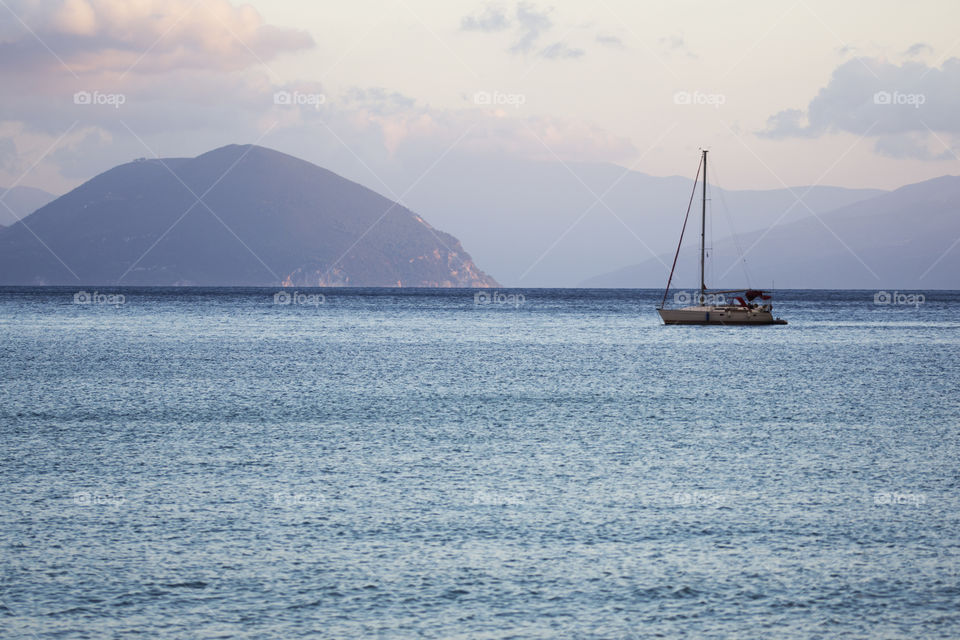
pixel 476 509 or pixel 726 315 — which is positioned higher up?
pixel 726 315

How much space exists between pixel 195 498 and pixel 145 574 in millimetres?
5134

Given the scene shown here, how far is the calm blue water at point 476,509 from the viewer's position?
14.3m

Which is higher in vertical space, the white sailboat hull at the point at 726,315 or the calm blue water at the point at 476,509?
the white sailboat hull at the point at 726,315

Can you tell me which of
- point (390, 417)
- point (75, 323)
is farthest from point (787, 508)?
point (75, 323)

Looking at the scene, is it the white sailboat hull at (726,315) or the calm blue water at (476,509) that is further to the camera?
the white sailboat hull at (726,315)

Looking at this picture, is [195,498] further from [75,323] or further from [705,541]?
[75,323]

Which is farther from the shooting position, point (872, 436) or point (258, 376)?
point (258, 376)

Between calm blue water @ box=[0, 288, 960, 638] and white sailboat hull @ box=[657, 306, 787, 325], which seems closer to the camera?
calm blue water @ box=[0, 288, 960, 638]

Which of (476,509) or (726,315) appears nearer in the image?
(476,509)

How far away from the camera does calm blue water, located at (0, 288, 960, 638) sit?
47.0 ft

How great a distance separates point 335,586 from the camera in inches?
605

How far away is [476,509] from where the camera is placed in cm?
2000

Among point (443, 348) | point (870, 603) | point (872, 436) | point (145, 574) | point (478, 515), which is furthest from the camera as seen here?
point (443, 348)

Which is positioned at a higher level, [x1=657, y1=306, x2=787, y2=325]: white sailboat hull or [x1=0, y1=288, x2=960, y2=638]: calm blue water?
[x1=657, y1=306, x2=787, y2=325]: white sailboat hull
